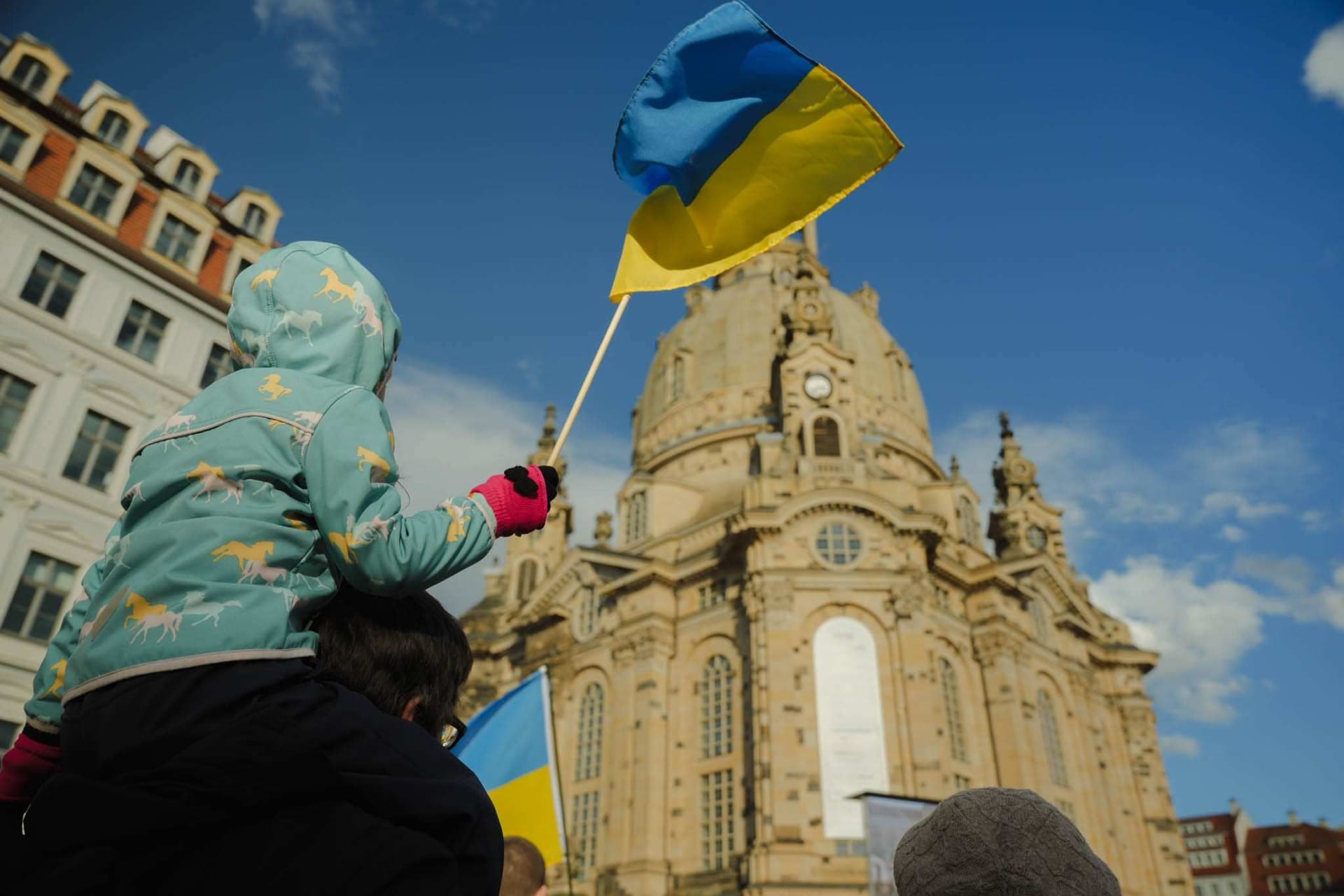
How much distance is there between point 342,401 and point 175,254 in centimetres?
2464

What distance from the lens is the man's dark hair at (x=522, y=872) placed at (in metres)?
5.14

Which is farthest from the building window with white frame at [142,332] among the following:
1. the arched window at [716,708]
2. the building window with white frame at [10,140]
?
the arched window at [716,708]

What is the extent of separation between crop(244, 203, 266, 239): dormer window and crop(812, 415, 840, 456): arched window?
22430mm

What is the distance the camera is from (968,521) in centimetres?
4488

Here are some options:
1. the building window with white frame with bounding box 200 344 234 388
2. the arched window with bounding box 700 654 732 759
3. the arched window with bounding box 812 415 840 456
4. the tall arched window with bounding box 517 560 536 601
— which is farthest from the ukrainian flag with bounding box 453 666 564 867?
the tall arched window with bounding box 517 560 536 601

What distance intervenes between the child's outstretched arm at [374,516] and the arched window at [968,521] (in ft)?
140

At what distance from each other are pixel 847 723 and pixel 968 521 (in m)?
17.8

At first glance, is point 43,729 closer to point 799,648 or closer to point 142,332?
point 142,332

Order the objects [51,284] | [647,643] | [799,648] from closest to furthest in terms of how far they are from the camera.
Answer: [51,284] → [799,648] → [647,643]

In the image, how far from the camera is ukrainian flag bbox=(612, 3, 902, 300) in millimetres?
5543

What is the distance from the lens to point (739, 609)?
34594 millimetres

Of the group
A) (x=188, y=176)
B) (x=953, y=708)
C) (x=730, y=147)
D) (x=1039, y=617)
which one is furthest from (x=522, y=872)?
(x=1039, y=617)

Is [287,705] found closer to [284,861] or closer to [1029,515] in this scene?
[284,861]

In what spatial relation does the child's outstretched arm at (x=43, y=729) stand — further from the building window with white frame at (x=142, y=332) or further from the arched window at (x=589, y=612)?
the arched window at (x=589, y=612)
